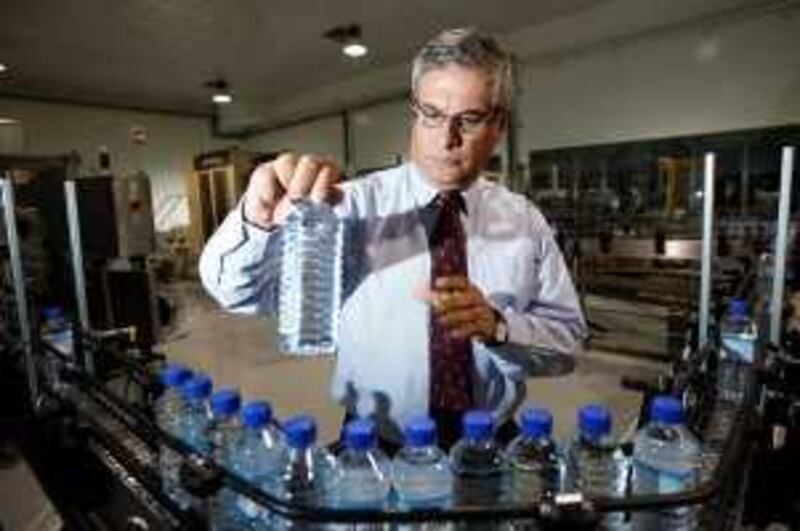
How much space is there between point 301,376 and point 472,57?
350cm

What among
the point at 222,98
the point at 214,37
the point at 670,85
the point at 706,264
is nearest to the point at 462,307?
the point at 706,264

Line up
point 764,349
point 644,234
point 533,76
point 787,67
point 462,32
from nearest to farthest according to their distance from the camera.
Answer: point 462,32, point 764,349, point 787,67, point 644,234, point 533,76

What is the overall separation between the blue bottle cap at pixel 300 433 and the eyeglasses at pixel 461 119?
54 cm

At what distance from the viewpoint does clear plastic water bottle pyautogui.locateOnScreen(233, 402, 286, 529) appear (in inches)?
28.4

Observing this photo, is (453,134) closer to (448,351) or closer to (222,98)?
(448,351)

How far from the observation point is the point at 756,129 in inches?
183

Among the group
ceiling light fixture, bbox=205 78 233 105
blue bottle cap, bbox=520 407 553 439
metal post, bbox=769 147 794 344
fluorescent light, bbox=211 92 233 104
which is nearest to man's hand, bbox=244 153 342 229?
blue bottle cap, bbox=520 407 553 439

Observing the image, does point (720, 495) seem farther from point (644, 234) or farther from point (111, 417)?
point (644, 234)

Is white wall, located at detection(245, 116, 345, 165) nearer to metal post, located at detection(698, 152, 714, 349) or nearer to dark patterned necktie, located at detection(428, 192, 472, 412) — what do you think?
metal post, located at detection(698, 152, 714, 349)

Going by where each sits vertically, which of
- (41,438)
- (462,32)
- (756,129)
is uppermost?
(756,129)

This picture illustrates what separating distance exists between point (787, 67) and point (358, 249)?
4827 millimetres

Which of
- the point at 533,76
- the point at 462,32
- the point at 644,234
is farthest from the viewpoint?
the point at 533,76

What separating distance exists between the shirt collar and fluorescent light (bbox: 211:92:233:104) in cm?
792

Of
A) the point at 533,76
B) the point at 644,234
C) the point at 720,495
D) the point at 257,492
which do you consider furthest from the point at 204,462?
the point at 533,76
